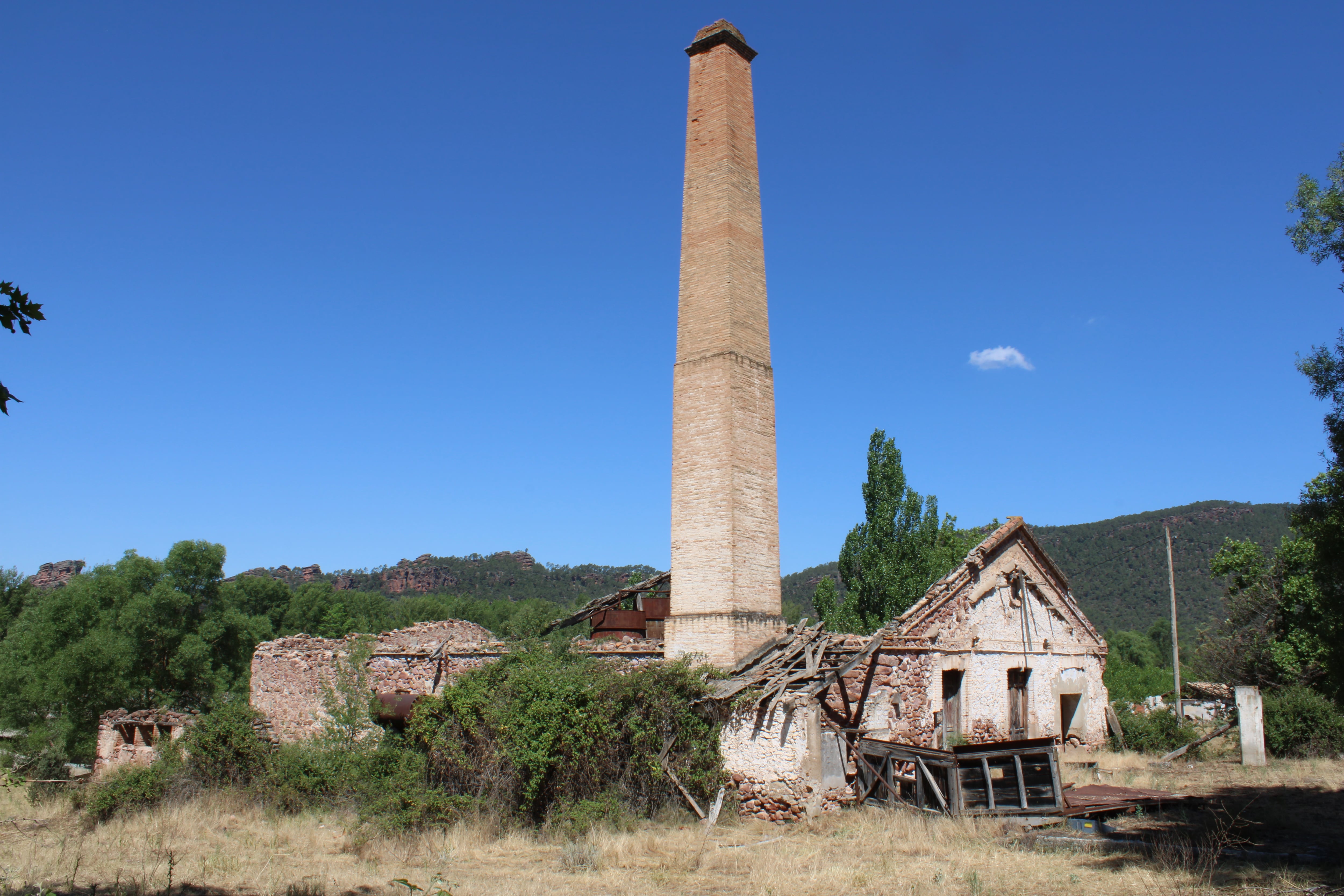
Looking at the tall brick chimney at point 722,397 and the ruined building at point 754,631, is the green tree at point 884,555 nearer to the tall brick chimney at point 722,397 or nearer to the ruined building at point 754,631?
the ruined building at point 754,631

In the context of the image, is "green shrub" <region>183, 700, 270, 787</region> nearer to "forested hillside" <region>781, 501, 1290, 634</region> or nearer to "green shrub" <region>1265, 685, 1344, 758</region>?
"green shrub" <region>1265, 685, 1344, 758</region>

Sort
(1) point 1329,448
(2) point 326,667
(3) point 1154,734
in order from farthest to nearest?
(3) point 1154,734, (2) point 326,667, (1) point 1329,448

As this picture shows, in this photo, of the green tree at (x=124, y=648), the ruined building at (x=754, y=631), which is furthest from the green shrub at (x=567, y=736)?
the green tree at (x=124, y=648)

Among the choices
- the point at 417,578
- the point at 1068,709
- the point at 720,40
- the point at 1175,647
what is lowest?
the point at 1068,709

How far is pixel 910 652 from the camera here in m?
14.8

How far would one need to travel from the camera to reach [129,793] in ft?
48.0

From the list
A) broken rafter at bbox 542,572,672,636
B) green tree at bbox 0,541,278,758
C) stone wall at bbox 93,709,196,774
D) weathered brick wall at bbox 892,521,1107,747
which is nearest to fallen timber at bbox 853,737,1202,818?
weathered brick wall at bbox 892,521,1107,747

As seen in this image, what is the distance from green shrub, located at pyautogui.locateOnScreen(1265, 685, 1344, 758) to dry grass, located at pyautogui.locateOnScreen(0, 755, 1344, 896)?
20.8 ft

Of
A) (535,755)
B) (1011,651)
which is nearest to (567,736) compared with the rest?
(535,755)

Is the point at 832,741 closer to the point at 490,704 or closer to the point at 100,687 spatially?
the point at 490,704

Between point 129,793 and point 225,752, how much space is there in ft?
4.98

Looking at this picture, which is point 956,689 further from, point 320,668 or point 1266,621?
point 1266,621

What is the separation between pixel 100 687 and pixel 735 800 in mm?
22169

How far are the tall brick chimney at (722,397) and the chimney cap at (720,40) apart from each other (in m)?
0.03
